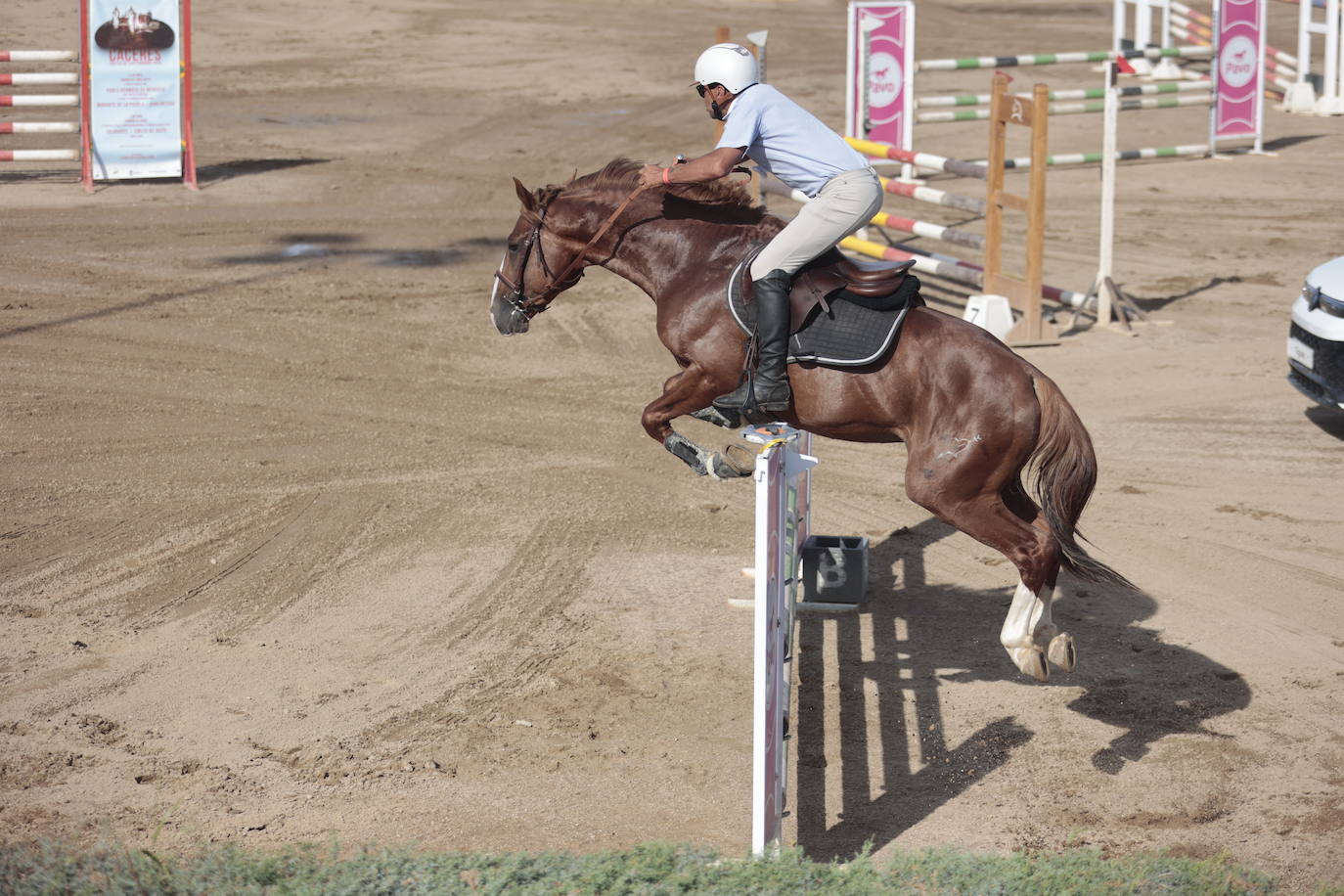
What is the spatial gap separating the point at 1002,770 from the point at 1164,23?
71.3 feet

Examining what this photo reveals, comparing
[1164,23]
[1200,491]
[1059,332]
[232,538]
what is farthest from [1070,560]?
[1164,23]

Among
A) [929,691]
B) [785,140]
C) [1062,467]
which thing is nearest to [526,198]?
[785,140]

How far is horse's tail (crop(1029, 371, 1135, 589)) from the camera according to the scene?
614 centimetres

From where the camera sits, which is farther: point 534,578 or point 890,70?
point 890,70

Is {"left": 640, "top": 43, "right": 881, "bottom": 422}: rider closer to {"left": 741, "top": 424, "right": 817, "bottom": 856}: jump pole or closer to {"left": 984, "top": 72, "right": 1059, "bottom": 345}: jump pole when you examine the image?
{"left": 741, "top": 424, "right": 817, "bottom": 856}: jump pole

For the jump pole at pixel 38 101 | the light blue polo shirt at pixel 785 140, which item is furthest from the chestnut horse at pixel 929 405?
the jump pole at pixel 38 101

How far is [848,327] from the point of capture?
20.2 ft

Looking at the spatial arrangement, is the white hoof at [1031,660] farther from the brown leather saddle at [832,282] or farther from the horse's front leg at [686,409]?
the brown leather saddle at [832,282]

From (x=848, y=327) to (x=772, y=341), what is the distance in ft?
1.07

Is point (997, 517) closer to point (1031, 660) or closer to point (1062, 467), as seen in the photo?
point (1062, 467)

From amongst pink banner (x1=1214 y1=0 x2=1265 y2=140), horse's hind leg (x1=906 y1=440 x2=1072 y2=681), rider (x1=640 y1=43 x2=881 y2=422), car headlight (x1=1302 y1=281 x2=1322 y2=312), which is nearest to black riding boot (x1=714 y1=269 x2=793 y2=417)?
rider (x1=640 y1=43 x2=881 y2=422)

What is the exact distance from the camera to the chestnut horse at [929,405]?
20.0 ft

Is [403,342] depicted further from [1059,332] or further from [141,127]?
[141,127]

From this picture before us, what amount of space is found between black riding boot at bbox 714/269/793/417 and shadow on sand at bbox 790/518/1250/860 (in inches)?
58.1
